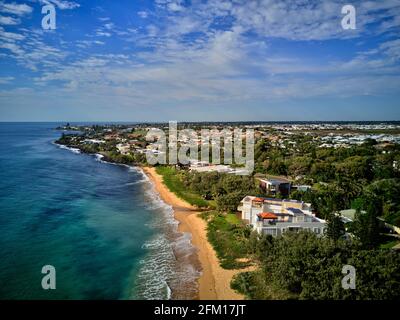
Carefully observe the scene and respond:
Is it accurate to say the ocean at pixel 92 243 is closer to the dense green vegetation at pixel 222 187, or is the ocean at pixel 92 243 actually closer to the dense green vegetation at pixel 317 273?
the dense green vegetation at pixel 317 273

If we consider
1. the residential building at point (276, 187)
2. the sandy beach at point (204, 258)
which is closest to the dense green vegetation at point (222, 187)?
the residential building at point (276, 187)

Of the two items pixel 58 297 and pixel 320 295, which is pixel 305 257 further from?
pixel 58 297

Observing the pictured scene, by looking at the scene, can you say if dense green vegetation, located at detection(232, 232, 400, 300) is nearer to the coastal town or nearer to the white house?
the coastal town

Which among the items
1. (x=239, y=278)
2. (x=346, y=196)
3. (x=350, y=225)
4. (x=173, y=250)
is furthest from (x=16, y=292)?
(x=346, y=196)

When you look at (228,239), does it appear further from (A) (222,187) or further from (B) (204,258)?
(A) (222,187)

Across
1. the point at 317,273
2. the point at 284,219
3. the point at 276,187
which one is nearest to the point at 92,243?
the point at 284,219

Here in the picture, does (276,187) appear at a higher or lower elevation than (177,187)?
higher
